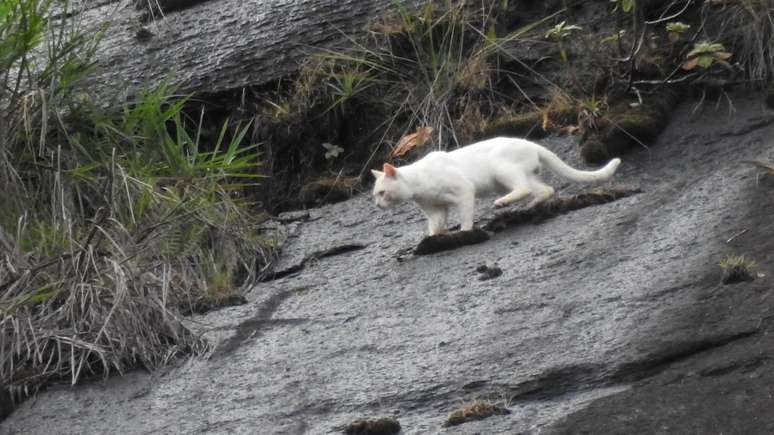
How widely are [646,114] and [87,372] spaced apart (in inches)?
136

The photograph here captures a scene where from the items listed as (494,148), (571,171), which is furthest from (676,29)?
(494,148)

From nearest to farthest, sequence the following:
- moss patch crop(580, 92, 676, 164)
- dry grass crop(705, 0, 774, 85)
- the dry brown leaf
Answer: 1. moss patch crop(580, 92, 676, 164)
2. dry grass crop(705, 0, 774, 85)
3. the dry brown leaf

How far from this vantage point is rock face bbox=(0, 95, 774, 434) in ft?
16.9

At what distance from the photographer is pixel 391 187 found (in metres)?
7.84

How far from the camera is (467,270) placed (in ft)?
22.8

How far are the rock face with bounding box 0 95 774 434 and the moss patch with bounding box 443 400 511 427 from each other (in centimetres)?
6

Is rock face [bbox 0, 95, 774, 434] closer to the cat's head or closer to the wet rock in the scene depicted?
the wet rock

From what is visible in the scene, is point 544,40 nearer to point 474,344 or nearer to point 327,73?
point 327,73

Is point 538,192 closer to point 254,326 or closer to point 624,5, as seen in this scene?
point 624,5

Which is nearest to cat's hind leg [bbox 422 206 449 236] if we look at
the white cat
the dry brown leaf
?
the white cat

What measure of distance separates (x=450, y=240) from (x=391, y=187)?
0.63m

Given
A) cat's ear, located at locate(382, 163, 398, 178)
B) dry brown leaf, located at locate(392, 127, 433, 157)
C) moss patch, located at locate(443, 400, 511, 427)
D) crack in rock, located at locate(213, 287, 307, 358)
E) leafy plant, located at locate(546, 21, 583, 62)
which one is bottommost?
crack in rock, located at locate(213, 287, 307, 358)

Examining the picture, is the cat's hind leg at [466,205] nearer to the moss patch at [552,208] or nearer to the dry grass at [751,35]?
the moss patch at [552,208]

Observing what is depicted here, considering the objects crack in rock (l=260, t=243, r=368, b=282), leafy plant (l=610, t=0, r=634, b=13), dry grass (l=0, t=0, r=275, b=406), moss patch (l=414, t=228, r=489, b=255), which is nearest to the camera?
dry grass (l=0, t=0, r=275, b=406)
